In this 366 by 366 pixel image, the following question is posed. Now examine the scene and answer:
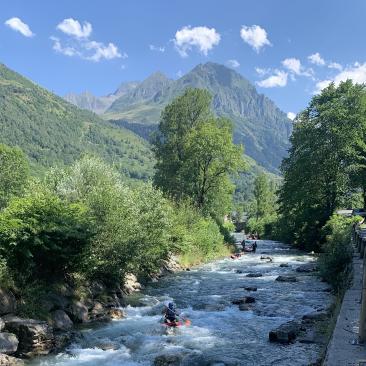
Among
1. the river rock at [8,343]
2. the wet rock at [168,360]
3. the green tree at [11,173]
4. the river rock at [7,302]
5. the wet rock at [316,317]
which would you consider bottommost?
the wet rock at [168,360]

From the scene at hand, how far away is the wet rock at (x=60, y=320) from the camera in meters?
20.4

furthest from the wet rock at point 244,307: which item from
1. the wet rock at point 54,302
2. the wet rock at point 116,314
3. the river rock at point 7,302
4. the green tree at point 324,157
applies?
the green tree at point 324,157

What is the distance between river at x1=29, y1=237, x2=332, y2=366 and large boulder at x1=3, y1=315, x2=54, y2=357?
0.59 metres

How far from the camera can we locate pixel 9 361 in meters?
16.0

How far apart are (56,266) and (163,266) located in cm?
1706

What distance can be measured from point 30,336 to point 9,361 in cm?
157

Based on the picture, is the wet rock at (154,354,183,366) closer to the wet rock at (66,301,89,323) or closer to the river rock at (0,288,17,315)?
the wet rock at (66,301,89,323)

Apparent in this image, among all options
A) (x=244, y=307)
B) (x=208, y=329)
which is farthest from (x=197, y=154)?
(x=208, y=329)

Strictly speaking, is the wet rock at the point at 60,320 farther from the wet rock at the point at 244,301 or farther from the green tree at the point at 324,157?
the green tree at the point at 324,157

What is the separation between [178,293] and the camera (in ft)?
99.6

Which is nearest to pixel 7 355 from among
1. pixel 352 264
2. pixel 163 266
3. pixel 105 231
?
pixel 105 231

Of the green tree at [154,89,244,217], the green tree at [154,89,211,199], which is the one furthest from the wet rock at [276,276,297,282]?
the green tree at [154,89,211,199]

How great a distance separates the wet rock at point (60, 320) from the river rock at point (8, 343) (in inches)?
137

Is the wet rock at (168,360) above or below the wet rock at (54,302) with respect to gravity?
below
